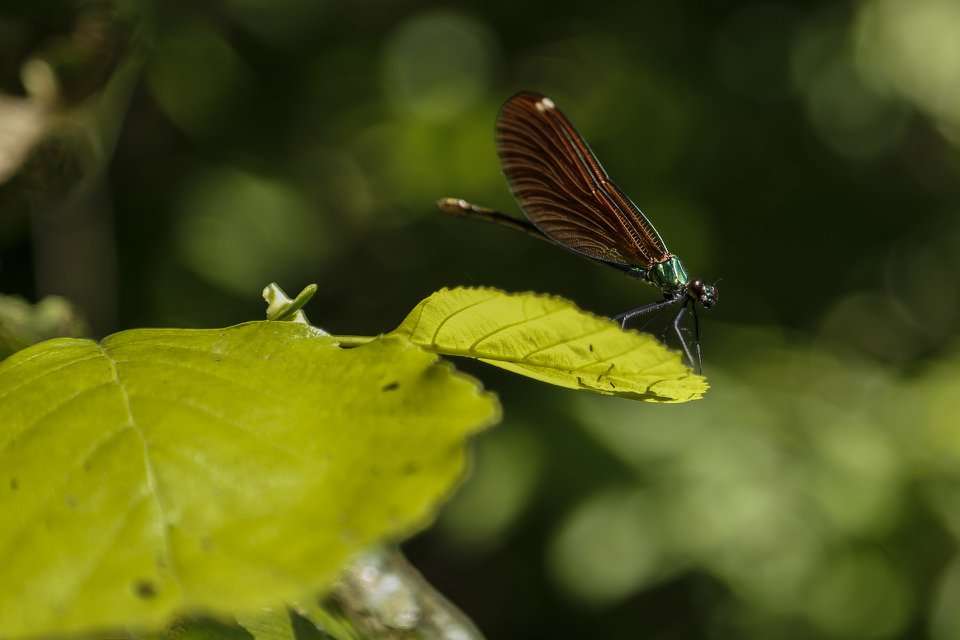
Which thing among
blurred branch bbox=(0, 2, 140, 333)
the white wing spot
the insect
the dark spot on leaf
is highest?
the white wing spot

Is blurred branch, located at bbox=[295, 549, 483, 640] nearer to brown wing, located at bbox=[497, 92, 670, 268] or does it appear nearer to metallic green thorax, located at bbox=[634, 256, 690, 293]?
brown wing, located at bbox=[497, 92, 670, 268]

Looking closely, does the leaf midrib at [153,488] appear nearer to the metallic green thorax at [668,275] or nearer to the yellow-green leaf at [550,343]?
the yellow-green leaf at [550,343]

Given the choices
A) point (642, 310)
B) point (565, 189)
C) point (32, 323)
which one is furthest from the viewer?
point (642, 310)

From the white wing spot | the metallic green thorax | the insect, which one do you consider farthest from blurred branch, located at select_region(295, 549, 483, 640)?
the metallic green thorax

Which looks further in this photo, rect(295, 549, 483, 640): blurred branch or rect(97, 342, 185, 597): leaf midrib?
rect(295, 549, 483, 640): blurred branch

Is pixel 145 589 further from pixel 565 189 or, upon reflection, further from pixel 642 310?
pixel 642 310

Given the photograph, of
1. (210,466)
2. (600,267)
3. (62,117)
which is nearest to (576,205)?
(210,466)

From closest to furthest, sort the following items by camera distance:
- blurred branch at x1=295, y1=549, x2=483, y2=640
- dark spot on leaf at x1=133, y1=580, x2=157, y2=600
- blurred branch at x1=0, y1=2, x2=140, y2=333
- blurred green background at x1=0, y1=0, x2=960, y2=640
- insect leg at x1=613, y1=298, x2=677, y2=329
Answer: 1. dark spot on leaf at x1=133, y1=580, x2=157, y2=600
2. blurred branch at x1=295, y1=549, x2=483, y2=640
3. insect leg at x1=613, y1=298, x2=677, y2=329
4. blurred branch at x1=0, y1=2, x2=140, y2=333
5. blurred green background at x1=0, y1=0, x2=960, y2=640

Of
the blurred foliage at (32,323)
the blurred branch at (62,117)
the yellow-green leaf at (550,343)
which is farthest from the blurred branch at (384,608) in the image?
the blurred branch at (62,117)
